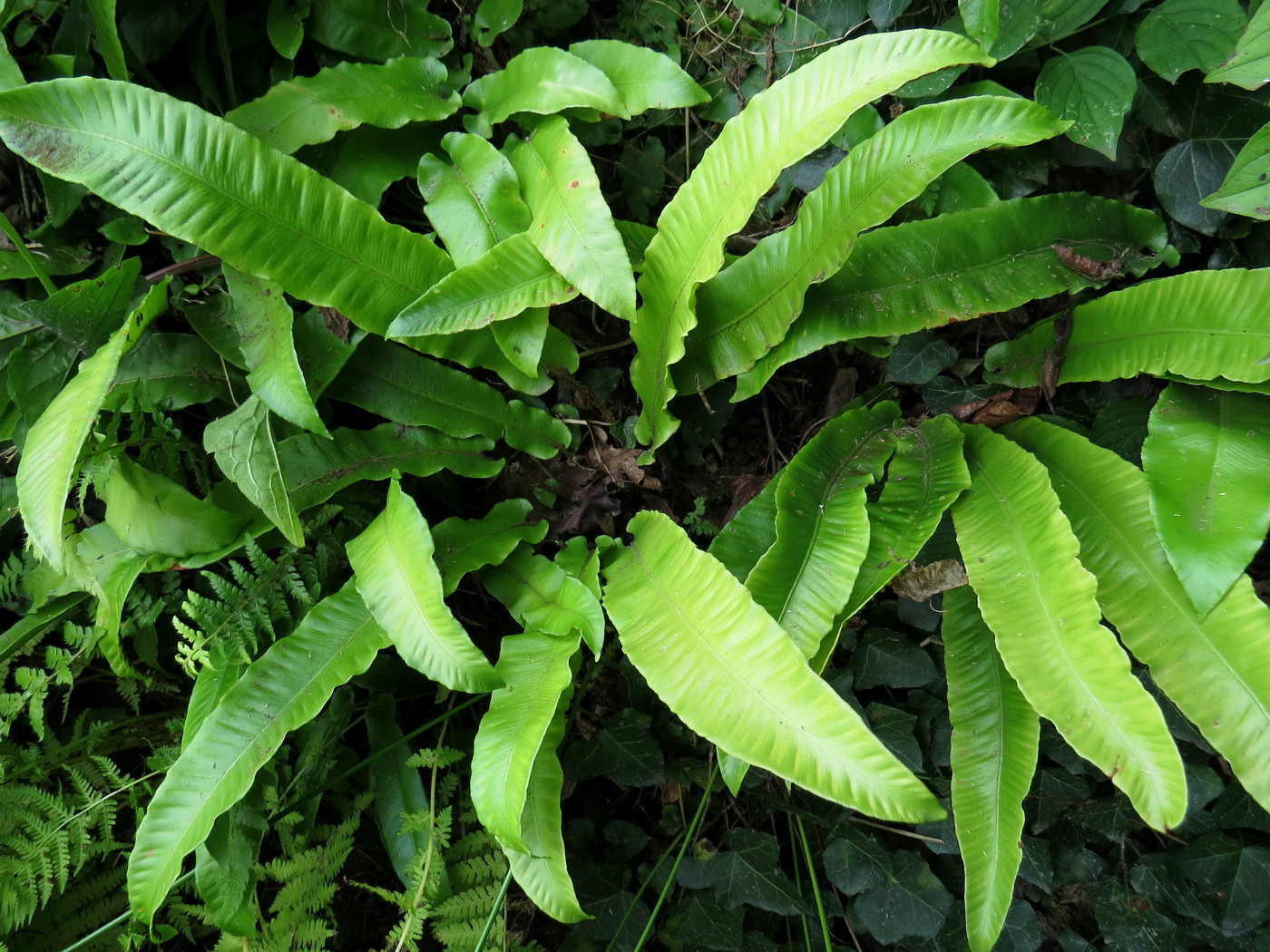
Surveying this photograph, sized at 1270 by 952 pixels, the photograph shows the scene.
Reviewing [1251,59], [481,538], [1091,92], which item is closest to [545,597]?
[481,538]

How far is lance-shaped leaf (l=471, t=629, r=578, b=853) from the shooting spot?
934mm

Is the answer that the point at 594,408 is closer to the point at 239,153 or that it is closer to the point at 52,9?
the point at 239,153

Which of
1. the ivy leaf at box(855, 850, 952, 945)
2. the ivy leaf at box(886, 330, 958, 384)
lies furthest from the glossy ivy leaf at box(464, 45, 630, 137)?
the ivy leaf at box(855, 850, 952, 945)

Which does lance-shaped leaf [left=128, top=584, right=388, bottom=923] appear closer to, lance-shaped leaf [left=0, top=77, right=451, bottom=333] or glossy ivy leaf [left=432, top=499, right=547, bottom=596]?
glossy ivy leaf [left=432, top=499, right=547, bottom=596]

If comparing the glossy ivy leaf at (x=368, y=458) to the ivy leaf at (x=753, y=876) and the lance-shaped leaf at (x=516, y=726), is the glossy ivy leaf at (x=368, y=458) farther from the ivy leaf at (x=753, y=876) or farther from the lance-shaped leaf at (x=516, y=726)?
the ivy leaf at (x=753, y=876)

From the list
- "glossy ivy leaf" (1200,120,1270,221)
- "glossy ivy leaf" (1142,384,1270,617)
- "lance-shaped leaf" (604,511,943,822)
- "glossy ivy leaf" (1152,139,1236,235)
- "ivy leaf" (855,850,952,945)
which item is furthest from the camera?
"ivy leaf" (855,850,952,945)

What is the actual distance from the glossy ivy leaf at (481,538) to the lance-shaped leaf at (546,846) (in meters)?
0.27

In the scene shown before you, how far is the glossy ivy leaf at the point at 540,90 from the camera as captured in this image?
1164 mm

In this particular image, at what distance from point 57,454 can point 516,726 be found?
67cm

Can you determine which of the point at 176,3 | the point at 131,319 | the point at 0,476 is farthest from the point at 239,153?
the point at 0,476

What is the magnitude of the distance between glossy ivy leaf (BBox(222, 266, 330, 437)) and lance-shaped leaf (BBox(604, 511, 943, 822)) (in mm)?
501

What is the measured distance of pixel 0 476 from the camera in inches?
52.8

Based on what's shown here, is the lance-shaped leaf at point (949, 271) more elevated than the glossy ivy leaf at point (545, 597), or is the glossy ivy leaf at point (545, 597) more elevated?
the lance-shaped leaf at point (949, 271)

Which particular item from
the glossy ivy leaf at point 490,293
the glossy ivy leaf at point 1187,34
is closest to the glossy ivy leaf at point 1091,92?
the glossy ivy leaf at point 1187,34
